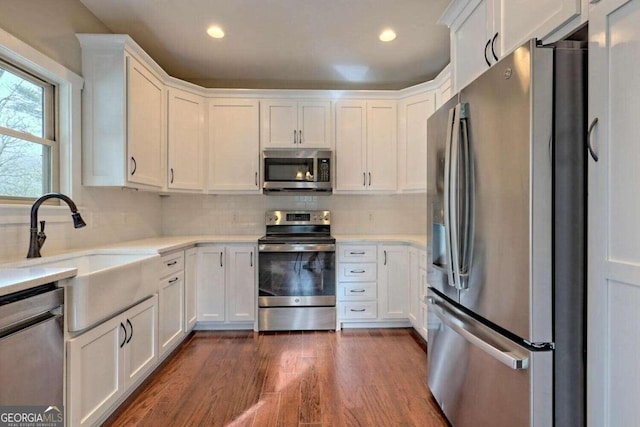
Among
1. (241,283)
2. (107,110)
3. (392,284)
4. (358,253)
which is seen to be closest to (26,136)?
(107,110)

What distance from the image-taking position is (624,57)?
2.99 feet

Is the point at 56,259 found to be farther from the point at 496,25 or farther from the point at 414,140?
the point at 414,140

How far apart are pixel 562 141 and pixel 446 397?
1.35 m

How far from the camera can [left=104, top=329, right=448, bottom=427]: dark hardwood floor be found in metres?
1.75

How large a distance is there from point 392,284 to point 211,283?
173 centimetres

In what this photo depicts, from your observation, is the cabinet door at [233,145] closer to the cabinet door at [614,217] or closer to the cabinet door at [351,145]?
the cabinet door at [351,145]

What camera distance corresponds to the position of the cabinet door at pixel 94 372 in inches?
54.1

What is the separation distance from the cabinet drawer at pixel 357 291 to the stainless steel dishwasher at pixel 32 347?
216 centimetres

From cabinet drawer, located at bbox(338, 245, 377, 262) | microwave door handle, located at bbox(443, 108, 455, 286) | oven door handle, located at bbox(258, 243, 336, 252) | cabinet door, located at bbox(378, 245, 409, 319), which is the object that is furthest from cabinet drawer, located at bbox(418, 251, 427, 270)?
microwave door handle, located at bbox(443, 108, 455, 286)

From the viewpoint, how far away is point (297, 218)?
3428 mm

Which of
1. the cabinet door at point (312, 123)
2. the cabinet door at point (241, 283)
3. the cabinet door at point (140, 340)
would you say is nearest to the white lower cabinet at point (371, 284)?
the cabinet door at point (241, 283)

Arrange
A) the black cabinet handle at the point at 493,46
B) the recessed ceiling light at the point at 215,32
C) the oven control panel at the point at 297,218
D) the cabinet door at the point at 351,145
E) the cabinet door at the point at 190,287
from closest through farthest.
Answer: the black cabinet handle at the point at 493,46 → the recessed ceiling light at the point at 215,32 → the cabinet door at the point at 190,287 → the cabinet door at the point at 351,145 → the oven control panel at the point at 297,218

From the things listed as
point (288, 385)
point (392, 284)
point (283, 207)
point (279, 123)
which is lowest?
point (288, 385)

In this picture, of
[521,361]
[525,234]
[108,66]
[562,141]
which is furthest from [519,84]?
[108,66]
